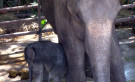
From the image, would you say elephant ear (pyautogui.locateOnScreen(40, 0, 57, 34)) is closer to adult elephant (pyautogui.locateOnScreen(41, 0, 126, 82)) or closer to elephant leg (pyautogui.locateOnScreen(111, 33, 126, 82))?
adult elephant (pyautogui.locateOnScreen(41, 0, 126, 82))

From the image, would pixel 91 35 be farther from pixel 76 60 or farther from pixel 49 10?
pixel 49 10

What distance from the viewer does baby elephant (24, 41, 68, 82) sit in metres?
3.36

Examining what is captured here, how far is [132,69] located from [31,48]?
1.67 metres

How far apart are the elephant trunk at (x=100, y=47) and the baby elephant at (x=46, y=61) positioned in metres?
0.94

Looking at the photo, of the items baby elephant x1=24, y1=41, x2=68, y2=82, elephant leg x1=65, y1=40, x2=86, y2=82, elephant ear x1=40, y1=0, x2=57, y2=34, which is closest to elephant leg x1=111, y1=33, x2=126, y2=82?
elephant leg x1=65, y1=40, x2=86, y2=82

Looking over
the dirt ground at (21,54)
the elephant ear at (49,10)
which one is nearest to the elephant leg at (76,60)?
the elephant ear at (49,10)

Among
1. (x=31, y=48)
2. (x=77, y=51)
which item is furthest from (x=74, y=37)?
(x=31, y=48)

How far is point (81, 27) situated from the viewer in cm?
285

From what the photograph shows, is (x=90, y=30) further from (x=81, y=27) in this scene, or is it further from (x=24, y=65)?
(x=24, y=65)

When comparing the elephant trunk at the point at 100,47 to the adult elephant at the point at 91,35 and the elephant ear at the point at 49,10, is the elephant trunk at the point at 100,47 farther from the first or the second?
the elephant ear at the point at 49,10

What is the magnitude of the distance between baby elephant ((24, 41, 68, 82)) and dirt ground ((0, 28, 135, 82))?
82cm

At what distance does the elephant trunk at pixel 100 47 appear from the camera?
7.96ft

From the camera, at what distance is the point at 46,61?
132 inches

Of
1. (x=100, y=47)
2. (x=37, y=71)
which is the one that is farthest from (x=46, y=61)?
(x=100, y=47)
